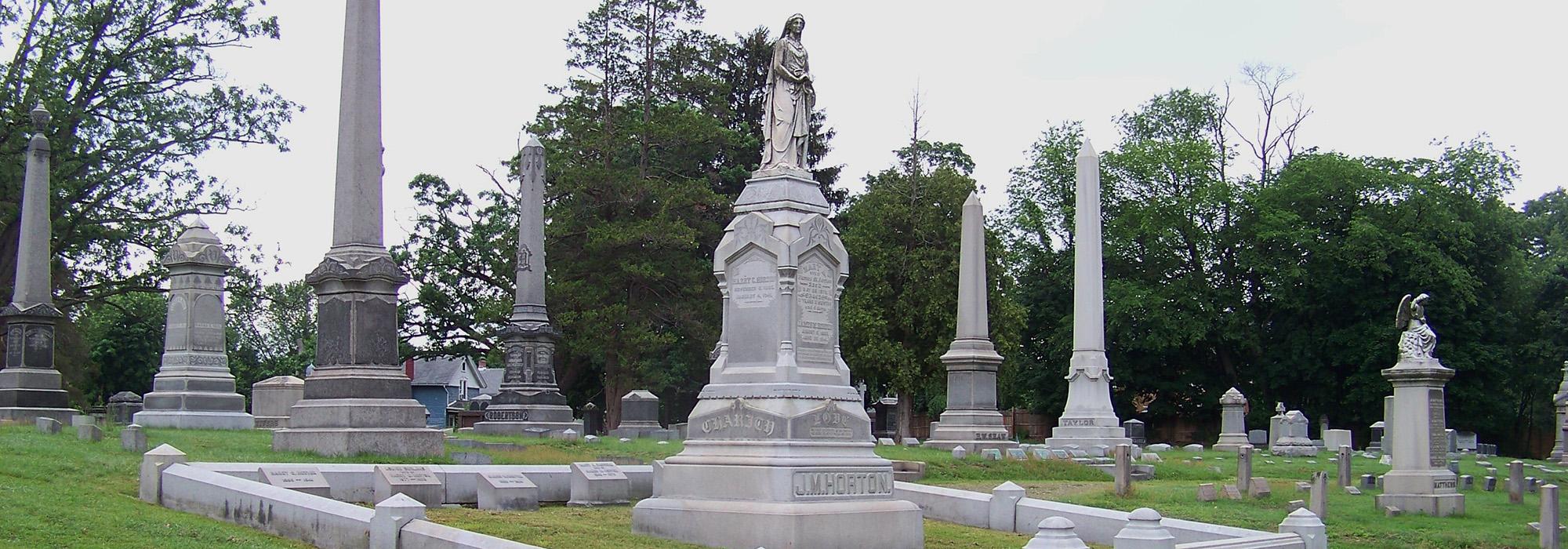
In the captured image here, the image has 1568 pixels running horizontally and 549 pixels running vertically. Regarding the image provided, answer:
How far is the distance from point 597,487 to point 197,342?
1129cm

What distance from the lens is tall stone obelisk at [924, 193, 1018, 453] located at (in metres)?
30.2

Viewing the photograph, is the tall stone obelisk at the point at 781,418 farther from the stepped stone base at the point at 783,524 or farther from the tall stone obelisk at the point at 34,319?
the tall stone obelisk at the point at 34,319

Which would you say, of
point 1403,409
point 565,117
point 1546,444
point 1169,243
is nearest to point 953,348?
point 1403,409

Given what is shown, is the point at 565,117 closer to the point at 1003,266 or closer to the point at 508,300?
the point at 508,300

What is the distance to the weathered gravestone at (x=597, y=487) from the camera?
611 inches

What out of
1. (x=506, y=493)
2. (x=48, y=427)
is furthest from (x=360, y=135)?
(x=506, y=493)

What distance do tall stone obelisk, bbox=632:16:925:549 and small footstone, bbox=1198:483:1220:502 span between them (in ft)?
23.1

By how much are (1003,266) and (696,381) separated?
1096 cm

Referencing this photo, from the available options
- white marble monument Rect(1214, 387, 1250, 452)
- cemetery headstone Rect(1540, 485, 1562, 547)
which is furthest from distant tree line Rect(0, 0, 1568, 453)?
cemetery headstone Rect(1540, 485, 1562, 547)

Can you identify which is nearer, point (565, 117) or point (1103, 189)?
point (565, 117)

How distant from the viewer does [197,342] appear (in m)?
23.6

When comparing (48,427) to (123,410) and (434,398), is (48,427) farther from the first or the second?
(434,398)

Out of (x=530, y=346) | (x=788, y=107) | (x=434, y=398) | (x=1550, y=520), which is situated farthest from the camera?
(x=434, y=398)

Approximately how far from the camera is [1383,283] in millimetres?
49438
